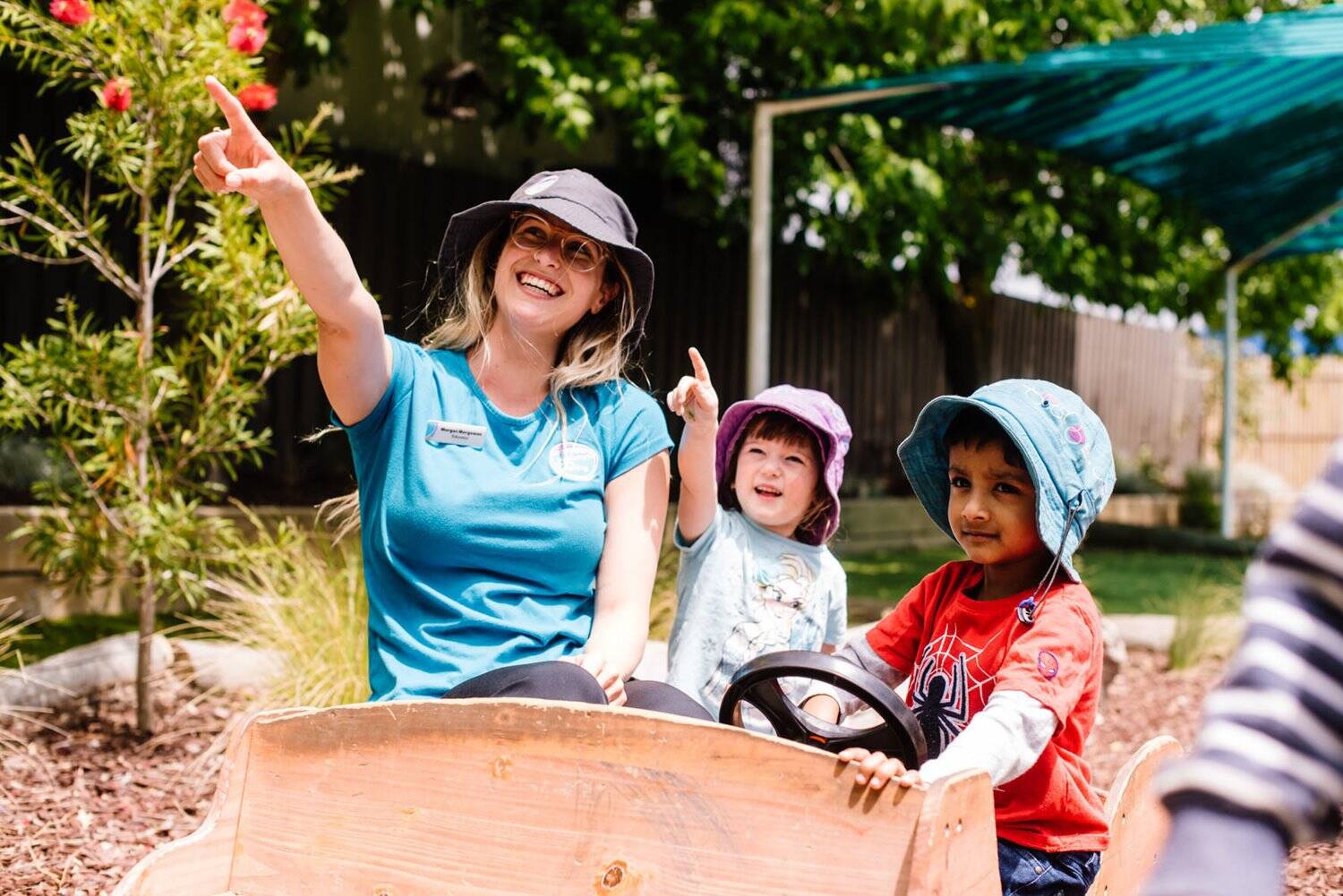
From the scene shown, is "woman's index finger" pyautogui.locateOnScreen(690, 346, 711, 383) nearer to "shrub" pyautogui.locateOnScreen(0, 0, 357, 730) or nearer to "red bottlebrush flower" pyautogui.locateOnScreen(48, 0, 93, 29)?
"shrub" pyautogui.locateOnScreen(0, 0, 357, 730)

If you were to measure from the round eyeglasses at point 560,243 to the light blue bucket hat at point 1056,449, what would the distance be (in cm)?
72

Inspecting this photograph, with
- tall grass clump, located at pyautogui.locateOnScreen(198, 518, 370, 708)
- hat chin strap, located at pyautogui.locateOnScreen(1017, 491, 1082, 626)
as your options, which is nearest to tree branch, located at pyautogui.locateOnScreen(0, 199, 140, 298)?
tall grass clump, located at pyautogui.locateOnScreen(198, 518, 370, 708)

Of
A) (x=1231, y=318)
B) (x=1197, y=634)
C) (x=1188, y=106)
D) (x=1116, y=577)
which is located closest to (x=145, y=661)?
(x=1197, y=634)

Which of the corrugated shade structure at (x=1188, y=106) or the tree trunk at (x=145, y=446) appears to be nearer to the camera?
the tree trunk at (x=145, y=446)

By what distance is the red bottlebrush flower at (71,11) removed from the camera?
11.2 ft

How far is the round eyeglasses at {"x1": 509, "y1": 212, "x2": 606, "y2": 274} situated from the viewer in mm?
2488

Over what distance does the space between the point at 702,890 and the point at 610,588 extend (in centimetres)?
91

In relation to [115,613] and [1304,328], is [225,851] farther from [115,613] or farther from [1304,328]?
[1304,328]

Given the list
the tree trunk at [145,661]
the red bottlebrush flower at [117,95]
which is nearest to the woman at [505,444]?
the red bottlebrush flower at [117,95]

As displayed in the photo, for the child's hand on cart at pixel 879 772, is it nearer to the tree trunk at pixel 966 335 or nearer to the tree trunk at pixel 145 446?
the tree trunk at pixel 145 446

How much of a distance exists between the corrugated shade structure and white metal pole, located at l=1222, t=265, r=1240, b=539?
64.2 inches

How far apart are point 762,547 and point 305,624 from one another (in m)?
1.75

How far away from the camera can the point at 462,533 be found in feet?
7.47

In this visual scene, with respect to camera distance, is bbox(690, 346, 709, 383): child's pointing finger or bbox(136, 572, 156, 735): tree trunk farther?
bbox(136, 572, 156, 735): tree trunk
